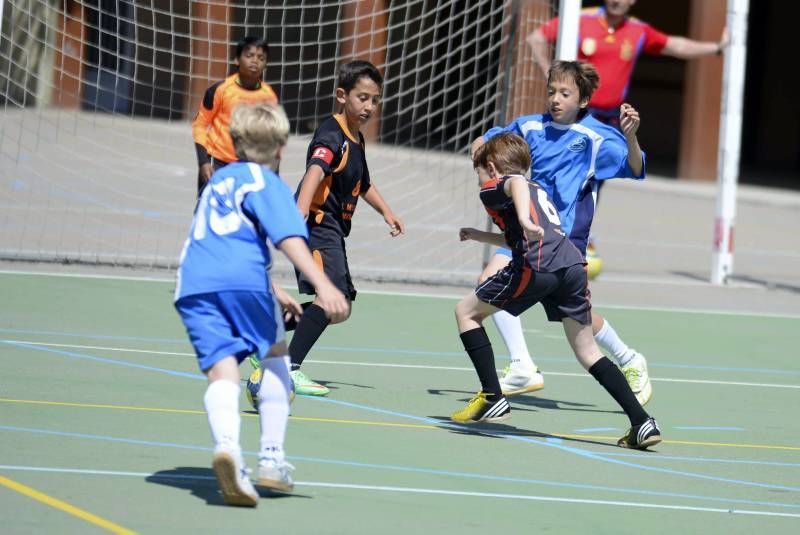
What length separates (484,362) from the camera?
705cm

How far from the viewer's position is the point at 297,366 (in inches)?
301

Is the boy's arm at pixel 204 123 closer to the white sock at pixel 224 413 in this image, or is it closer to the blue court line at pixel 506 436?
the blue court line at pixel 506 436

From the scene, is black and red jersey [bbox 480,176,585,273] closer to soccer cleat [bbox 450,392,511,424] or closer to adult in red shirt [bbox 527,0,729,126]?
soccer cleat [bbox 450,392,511,424]

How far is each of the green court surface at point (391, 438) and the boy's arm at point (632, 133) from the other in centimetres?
127

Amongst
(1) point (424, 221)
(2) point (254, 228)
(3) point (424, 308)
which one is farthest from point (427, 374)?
(1) point (424, 221)

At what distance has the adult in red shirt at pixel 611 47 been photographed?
36.3 ft

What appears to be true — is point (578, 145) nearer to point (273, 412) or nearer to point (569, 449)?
point (569, 449)

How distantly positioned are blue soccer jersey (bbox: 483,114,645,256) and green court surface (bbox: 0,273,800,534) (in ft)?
3.67

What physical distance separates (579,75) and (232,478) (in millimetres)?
3178

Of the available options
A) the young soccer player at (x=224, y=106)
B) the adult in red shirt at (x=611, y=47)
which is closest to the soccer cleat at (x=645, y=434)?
the young soccer player at (x=224, y=106)

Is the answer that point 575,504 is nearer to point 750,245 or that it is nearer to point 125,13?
point 750,245

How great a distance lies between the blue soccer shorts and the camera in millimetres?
5363

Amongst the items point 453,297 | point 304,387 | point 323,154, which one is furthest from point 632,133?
point 453,297

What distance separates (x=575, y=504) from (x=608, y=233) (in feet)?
39.3
